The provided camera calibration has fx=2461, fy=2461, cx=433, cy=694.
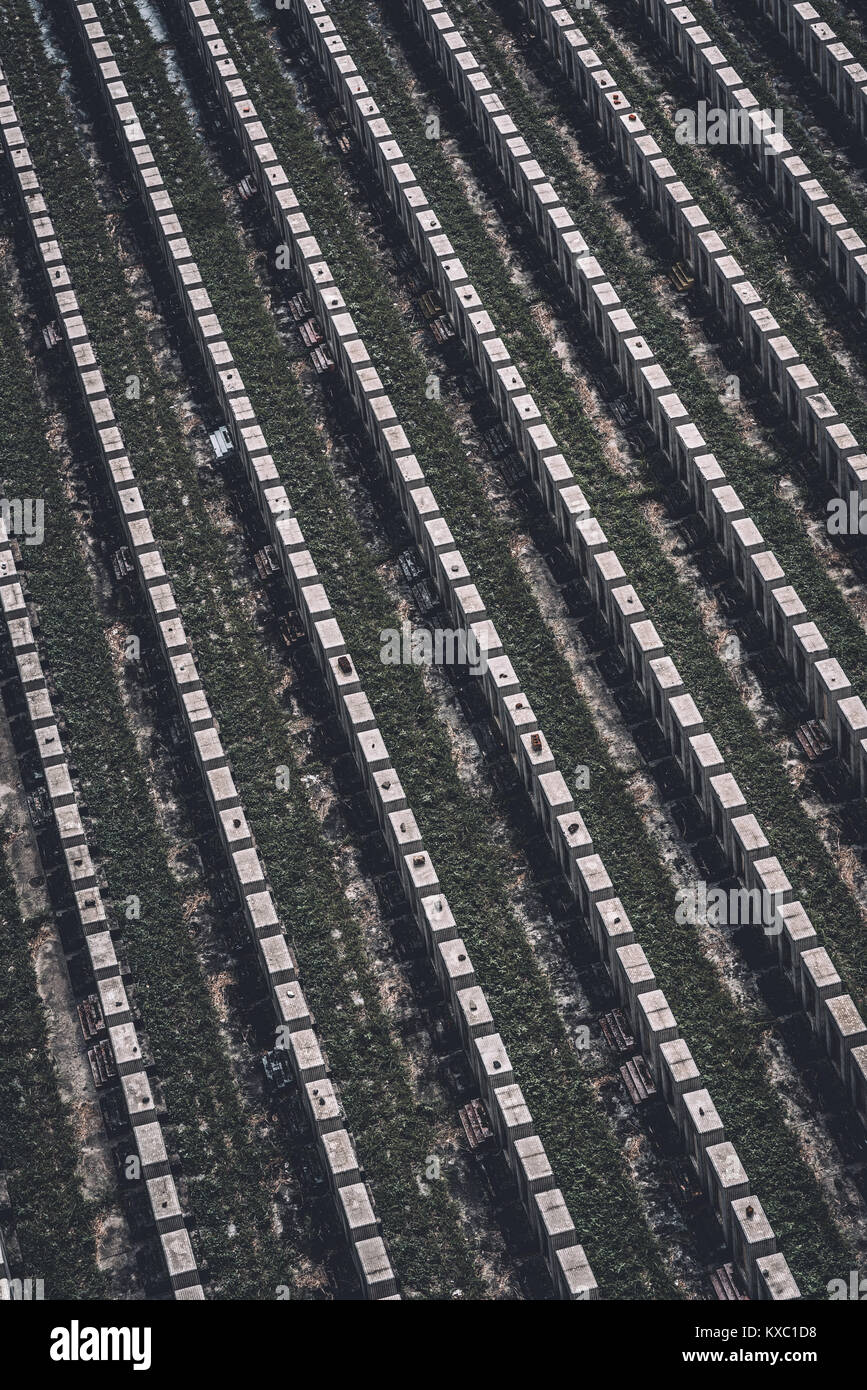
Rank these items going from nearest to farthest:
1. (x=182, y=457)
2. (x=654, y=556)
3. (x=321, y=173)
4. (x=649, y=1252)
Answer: (x=649, y=1252)
(x=654, y=556)
(x=182, y=457)
(x=321, y=173)

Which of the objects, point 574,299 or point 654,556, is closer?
point 654,556

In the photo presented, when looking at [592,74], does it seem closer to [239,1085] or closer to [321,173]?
[321,173]

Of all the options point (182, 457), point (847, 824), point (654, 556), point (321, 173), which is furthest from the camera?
point (321, 173)

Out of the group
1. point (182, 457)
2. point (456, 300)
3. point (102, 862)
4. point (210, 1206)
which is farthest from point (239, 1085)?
point (456, 300)

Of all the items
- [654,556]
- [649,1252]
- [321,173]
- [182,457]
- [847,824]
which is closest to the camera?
[649,1252]

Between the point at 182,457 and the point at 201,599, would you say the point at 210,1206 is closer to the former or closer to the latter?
the point at 201,599

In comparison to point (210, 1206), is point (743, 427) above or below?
above

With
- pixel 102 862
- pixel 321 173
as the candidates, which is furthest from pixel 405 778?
pixel 321 173

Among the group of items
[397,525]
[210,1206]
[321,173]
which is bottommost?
[210,1206]

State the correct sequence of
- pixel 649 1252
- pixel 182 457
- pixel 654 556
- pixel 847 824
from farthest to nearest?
pixel 182 457 → pixel 654 556 → pixel 847 824 → pixel 649 1252
